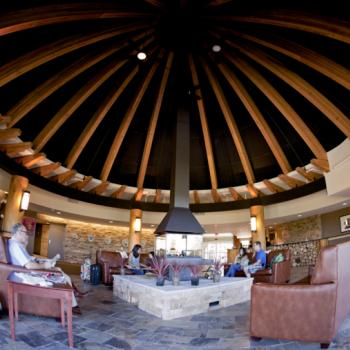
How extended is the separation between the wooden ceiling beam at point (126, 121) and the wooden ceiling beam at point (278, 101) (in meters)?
2.05

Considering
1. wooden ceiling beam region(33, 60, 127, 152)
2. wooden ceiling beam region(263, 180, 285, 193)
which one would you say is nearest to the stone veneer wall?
wooden ceiling beam region(33, 60, 127, 152)

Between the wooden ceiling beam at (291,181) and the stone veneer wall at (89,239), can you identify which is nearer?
the wooden ceiling beam at (291,181)

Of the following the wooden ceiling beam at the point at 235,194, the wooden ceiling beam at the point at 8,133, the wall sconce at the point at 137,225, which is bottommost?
the wall sconce at the point at 137,225

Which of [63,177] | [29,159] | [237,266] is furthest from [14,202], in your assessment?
[237,266]

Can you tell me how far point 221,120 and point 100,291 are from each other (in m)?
6.35

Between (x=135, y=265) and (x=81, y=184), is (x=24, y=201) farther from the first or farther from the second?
(x=135, y=265)

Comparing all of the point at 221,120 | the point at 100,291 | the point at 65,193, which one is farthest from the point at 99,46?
the point at 100,291

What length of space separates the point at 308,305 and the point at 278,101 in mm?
5308

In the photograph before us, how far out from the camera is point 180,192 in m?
6.58

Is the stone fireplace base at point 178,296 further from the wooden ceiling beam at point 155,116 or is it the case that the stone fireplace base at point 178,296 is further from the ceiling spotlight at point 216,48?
the ceiling spotlight at point 216,48

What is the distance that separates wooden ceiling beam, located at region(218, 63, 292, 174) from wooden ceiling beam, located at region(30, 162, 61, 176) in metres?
5.65

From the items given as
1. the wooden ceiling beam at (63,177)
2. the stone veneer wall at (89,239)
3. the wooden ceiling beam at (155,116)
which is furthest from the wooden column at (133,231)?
the wooden ceiling beam at (63,177)

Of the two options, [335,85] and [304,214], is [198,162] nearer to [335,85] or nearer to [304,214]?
[304,214]

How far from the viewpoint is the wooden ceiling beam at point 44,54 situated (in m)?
5.05
